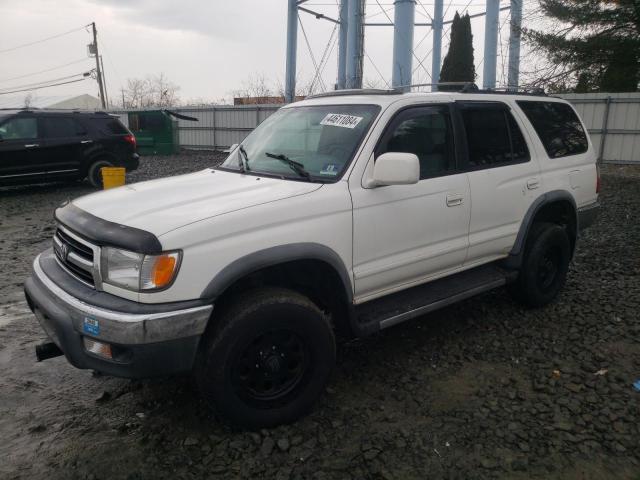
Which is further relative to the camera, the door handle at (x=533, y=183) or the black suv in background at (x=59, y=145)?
the black suv in background at (x=59, y=145)

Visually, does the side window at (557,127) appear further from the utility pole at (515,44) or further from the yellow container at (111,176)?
the utility pole at (515,44)

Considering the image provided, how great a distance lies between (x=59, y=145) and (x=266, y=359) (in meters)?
10.3

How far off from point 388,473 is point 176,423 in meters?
1.29

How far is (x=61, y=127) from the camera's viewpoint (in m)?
11.3

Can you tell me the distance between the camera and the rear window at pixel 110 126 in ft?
38.9

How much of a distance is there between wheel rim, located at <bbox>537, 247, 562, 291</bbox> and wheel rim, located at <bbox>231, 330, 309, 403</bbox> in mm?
2665

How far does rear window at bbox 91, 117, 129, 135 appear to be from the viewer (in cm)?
1186

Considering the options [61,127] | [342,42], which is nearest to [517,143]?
[61,127]

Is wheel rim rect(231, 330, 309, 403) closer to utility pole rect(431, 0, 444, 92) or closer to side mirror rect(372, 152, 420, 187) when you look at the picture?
side mirror rect(372, 152, 420, 187)

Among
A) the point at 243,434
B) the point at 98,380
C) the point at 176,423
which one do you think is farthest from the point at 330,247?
the point at 98,380

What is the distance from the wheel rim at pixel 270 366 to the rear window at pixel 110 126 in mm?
10625

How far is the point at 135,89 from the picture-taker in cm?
5053

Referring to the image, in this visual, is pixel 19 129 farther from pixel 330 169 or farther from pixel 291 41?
pixel 291 41

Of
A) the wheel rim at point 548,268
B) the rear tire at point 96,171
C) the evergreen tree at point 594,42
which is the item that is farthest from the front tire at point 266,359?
the evergreen tree at point 594,42
